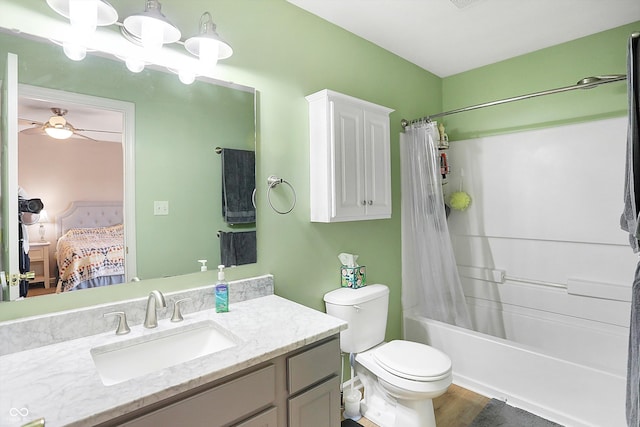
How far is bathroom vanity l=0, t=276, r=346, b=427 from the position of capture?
85 centimetres

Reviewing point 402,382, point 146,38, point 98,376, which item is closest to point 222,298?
point 98,376

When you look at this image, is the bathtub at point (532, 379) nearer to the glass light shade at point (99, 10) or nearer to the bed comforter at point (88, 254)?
the bed comforter at point (88, 254)

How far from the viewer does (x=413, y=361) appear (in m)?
1.83

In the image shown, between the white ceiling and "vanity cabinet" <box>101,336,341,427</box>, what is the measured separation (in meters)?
1.94

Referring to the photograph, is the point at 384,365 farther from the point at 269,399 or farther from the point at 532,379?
the point at 532,379

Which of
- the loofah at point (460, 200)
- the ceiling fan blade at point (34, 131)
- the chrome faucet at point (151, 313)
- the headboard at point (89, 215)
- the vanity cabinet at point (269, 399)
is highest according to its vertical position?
the ceiling fan blade at point (34, 131)

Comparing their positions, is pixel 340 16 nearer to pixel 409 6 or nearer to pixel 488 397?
pixel 409 6

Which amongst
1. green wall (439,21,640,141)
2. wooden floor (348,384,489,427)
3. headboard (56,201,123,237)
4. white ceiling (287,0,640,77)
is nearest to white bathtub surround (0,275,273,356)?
headboard (56,201,123,237)

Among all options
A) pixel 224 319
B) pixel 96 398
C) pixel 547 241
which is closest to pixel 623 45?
pixel 547 241

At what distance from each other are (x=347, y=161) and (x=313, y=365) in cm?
122

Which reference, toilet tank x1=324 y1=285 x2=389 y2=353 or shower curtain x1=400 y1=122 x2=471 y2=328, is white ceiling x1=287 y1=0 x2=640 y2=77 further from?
toilet tank x1=324 y1=285 x2=389 y2=353

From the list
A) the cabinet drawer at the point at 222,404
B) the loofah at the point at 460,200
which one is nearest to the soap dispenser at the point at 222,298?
the cabinet drawer at the point at 222,404

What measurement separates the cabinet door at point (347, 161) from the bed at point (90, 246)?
109cm

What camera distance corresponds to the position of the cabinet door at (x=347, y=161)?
198cm
